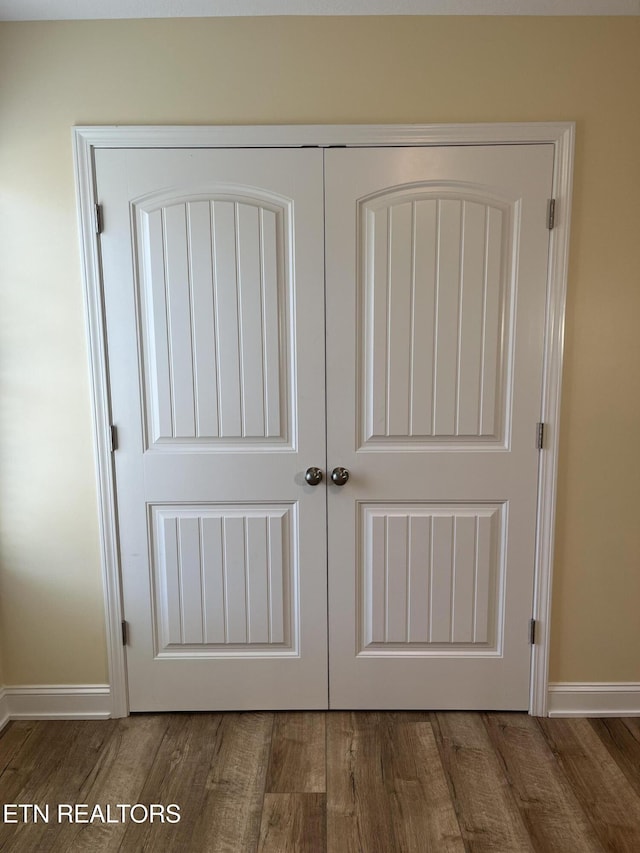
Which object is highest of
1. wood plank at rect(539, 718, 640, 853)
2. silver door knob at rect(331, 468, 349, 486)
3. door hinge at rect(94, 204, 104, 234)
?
door hinge at rect(94, 204, 104, 234)

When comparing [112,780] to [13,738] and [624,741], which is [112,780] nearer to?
[13,738]

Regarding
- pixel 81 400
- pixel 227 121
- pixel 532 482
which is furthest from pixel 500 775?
pixel 227 121

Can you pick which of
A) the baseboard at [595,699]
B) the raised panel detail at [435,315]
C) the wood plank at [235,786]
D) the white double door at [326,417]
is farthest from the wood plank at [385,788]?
the raised panel detail at [435,315]

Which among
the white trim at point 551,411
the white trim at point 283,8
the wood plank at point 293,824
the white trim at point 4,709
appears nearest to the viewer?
the wood plank at point 293,824

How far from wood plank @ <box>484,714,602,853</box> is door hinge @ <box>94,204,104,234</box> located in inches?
89.6

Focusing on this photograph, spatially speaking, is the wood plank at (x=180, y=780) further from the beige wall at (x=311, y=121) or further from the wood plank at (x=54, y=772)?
the beige wall at (x=311, y=121)

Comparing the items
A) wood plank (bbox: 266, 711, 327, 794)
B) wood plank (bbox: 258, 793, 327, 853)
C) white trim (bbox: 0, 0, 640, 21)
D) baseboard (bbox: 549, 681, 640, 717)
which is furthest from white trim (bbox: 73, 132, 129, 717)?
baseboard (bbox: 549, 681, 640, 717)

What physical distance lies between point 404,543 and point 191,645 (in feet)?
2.97

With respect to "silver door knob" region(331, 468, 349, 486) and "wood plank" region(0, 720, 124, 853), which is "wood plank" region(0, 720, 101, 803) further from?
"silver door knob" region(331, 468, 349, 486)

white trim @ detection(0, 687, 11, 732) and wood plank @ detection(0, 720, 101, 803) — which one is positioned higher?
white trim @ detection(0, 687, 11, 732)

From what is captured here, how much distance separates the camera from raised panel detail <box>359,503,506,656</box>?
2.12m

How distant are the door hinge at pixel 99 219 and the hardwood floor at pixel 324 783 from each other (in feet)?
5.97

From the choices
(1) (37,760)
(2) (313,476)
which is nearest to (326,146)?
(2) (313,476)

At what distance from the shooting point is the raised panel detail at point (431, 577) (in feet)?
6.94
